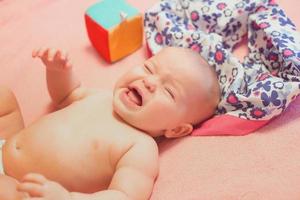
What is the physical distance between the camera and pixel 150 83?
103 centimetres

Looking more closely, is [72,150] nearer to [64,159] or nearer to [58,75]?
[64,159]

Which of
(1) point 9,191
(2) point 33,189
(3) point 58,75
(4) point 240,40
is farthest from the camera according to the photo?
(4) point 240,40

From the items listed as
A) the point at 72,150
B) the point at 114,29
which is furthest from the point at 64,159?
the point at 114,29

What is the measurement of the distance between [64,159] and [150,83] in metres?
0.24

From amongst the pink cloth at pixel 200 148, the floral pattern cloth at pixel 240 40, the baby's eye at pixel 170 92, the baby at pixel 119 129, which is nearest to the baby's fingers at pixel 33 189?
the baby at pixel 119 129

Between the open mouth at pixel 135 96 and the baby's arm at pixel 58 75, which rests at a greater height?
the baby's arm at pixel 58 75

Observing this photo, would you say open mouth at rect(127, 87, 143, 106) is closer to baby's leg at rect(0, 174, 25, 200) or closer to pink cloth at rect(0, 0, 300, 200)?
pink cloth at rect(0, 0, 300, 200)

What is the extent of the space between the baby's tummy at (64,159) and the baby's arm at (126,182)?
0.06 meters

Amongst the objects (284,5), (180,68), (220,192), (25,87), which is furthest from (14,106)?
(284,5)

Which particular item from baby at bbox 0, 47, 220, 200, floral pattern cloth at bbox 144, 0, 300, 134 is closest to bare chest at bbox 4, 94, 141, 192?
baby at bbox 0, 47, 220, 200

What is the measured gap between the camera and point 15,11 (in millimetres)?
1479

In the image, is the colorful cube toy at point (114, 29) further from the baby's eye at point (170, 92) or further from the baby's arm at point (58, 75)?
the baby's eye at point (170, 92)

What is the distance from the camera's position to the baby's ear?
106 cm

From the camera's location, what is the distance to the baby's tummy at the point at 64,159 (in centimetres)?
101
